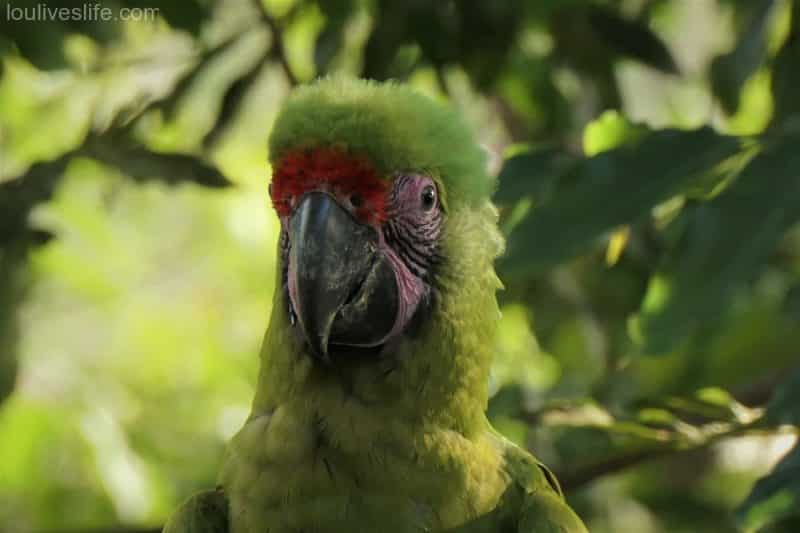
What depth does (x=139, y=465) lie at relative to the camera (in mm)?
2988

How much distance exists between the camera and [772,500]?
4.99ft

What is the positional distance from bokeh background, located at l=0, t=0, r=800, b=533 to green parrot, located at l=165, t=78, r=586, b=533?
12 cm

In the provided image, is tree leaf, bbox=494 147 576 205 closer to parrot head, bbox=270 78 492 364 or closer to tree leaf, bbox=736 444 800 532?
parrot head, bbox=270 78 492 364

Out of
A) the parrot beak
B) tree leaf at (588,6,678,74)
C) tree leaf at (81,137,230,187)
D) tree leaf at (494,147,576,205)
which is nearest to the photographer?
the parrot beak

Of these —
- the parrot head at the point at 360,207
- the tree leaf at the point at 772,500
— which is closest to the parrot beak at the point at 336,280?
the parrot head at the point at 360,207

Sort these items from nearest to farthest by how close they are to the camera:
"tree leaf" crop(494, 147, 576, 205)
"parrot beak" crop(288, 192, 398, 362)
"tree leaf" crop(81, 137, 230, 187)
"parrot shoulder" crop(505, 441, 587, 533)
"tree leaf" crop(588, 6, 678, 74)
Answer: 1. "parrot beak" crop(288, 192, 398, 362)
2. "parrot shoulder" crop(505, 441, 587, 533)
3. "tree leaf" crop(494, 147, 576, 205)
4. "tree leaf" crop(81, 137, 230, 187)
5. "tree leaf" crop(588, 6, 678, 74)

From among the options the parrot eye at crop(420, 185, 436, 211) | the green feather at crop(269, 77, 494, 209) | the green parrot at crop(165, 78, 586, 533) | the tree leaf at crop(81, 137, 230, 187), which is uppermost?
the tree leaf at crop(81, 137, 230, 187)

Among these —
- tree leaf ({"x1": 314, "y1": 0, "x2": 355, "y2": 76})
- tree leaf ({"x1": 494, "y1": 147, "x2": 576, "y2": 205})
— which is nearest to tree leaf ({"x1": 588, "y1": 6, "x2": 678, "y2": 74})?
tree leaf ({"x1": 314, "y1": 0, "x2": 355, "y2": 76})

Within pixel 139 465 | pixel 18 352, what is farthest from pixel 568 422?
pixel 139 465

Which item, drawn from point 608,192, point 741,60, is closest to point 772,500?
point 608,192

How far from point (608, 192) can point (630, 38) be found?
801 mm

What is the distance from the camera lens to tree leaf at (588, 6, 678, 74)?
231 cm

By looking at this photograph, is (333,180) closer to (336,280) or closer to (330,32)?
(336,280)

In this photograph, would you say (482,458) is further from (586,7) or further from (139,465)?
(139,465)
